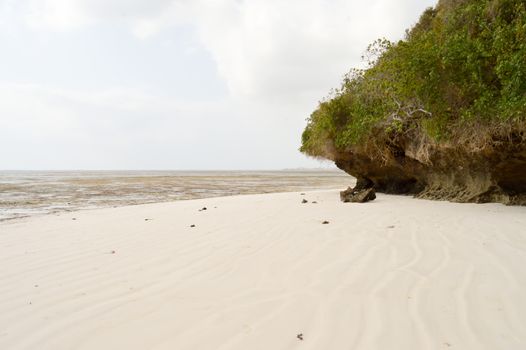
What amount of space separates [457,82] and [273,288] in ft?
25.4

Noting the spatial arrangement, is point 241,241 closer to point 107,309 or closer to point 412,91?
point 107,309

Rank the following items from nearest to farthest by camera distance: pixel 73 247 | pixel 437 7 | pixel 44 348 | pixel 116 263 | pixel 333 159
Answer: pixel 44 348 < pixel 116 263 < pixel 73 247 < pixel 437 7 < pixel 333 159

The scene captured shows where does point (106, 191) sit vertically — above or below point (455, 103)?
below

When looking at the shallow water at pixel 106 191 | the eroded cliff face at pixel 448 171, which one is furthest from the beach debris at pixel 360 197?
the shallow water at pixel 106 191

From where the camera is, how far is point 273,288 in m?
3.67

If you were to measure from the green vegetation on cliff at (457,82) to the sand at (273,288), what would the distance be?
2.76m

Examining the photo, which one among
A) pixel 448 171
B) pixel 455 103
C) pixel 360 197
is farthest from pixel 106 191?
pixel 455 103

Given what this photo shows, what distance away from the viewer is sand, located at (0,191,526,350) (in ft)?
8.94

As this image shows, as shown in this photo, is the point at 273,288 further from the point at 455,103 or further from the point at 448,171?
the point at 448,171

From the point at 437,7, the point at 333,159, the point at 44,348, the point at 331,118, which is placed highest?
the point at 437,7

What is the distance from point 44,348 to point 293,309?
6.37 feet

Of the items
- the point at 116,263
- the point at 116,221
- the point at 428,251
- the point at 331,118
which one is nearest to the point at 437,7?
the point at 331,118

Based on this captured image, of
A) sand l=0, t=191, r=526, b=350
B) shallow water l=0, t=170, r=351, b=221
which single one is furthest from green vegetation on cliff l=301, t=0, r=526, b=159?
shallow water l=0, t=170, r=351, b=221

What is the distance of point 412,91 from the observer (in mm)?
9734
